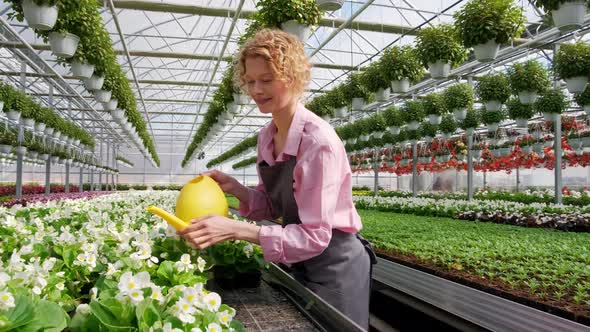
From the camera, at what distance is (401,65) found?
21.4ft

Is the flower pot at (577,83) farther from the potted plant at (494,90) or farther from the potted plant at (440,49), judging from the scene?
the potted plant at (440,49)

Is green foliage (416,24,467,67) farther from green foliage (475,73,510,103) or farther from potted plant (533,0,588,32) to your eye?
green foliage (475,73,510,103)

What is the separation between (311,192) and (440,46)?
4.85 meters

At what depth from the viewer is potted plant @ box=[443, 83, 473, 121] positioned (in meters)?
8.53

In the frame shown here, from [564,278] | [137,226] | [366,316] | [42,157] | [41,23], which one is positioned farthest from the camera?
[42,157]

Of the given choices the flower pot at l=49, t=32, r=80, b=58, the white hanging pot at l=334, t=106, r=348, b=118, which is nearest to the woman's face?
the flower pot at l=49, t=32, r=80, b=58

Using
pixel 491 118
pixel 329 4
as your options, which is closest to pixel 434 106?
pixel 491 118

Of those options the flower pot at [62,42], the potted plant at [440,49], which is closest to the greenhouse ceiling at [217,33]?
the potted plant at [440,49]

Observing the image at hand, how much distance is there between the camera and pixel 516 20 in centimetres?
474

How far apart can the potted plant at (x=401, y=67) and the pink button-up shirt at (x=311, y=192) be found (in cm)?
537

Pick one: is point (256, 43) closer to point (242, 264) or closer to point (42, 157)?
point (242, 264)

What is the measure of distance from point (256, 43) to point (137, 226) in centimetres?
133

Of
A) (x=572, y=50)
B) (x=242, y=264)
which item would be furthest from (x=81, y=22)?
(x=572, y=50)

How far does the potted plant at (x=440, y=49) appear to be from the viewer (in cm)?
559
